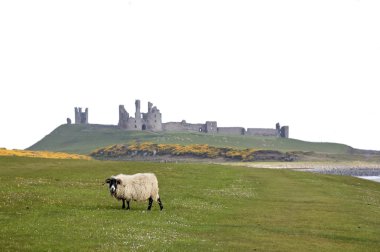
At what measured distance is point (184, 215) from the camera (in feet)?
97.5

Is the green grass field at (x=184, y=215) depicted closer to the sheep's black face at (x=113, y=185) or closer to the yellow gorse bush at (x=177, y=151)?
the sheep's black face at (x=113, y=185)

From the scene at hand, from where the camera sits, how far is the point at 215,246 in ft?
69.8

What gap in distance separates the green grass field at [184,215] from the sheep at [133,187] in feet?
3.20

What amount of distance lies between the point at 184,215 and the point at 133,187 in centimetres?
367

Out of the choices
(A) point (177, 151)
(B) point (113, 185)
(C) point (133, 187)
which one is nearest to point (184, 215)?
(C) point (133, 187)

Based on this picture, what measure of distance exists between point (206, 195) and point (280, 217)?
10.1 metres

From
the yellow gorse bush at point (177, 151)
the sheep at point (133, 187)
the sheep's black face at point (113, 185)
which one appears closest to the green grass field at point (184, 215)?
the sheep at point (133, 187)

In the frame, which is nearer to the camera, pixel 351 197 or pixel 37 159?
pixel 351 197

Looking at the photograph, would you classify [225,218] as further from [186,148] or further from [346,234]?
[186,148]

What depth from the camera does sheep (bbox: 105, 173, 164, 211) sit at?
29734mm

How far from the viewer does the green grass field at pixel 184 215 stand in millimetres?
21391

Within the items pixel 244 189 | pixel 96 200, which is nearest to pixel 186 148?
pixel 244 189

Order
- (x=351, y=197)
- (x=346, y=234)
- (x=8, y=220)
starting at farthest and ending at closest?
1. (x=351, y=197)
2. (x=346, y=234)
3. (x=8, y=220)

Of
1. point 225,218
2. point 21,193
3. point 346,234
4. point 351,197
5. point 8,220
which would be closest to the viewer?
point 8,220
